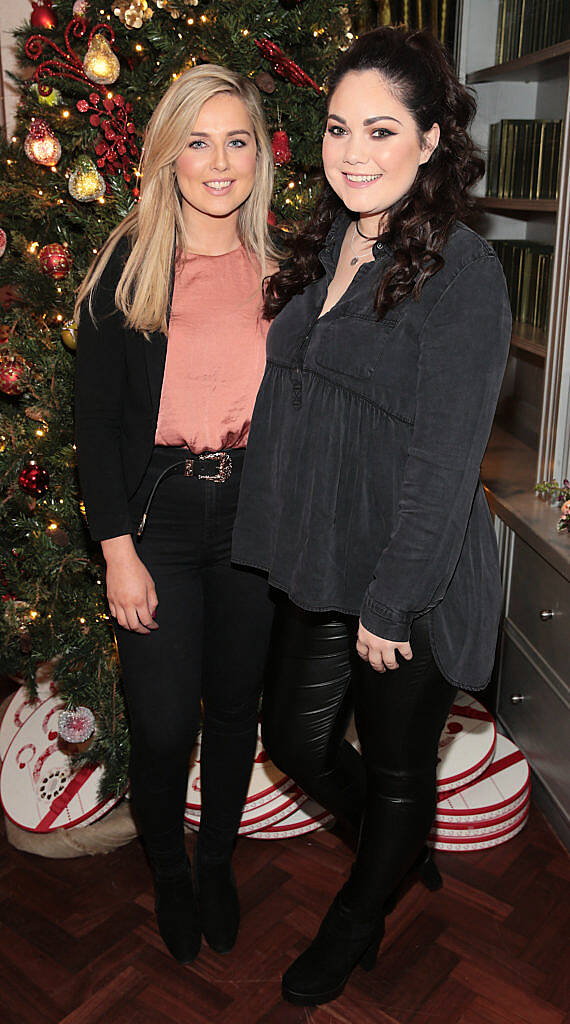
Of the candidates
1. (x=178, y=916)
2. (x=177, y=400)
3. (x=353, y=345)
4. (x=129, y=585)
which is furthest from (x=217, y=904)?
(x=353, y=345)

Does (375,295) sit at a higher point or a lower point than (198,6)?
lower

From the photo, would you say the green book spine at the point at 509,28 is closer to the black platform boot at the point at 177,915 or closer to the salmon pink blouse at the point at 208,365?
the salmon pink blouse at the point at 208,365

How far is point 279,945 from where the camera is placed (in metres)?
1.76


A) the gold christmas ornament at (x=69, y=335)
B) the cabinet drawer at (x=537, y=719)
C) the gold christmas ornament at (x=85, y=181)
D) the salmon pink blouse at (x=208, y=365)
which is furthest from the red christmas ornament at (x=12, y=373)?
the cabinet drawer at (x=537, y=719)

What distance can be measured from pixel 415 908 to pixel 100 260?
1439 mm

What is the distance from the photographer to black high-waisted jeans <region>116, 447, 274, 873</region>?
4.92 feet

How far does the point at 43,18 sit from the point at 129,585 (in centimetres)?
125

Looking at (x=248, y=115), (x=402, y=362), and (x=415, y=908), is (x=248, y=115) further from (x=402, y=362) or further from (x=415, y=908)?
(x=415, y=908)

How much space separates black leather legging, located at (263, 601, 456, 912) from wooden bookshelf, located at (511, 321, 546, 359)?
121 cm

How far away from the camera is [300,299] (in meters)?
1.42

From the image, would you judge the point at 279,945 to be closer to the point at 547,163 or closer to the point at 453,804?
the point at 453,804

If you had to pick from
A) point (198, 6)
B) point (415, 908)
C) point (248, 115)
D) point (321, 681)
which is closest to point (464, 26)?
point (198, 6)

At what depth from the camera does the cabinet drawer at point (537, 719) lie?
6.87ft

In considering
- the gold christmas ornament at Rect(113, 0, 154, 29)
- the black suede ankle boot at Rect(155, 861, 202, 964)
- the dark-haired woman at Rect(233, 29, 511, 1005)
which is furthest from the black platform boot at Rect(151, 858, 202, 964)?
the gold christmas ornament at Rect(113, 0, 154, 29)
